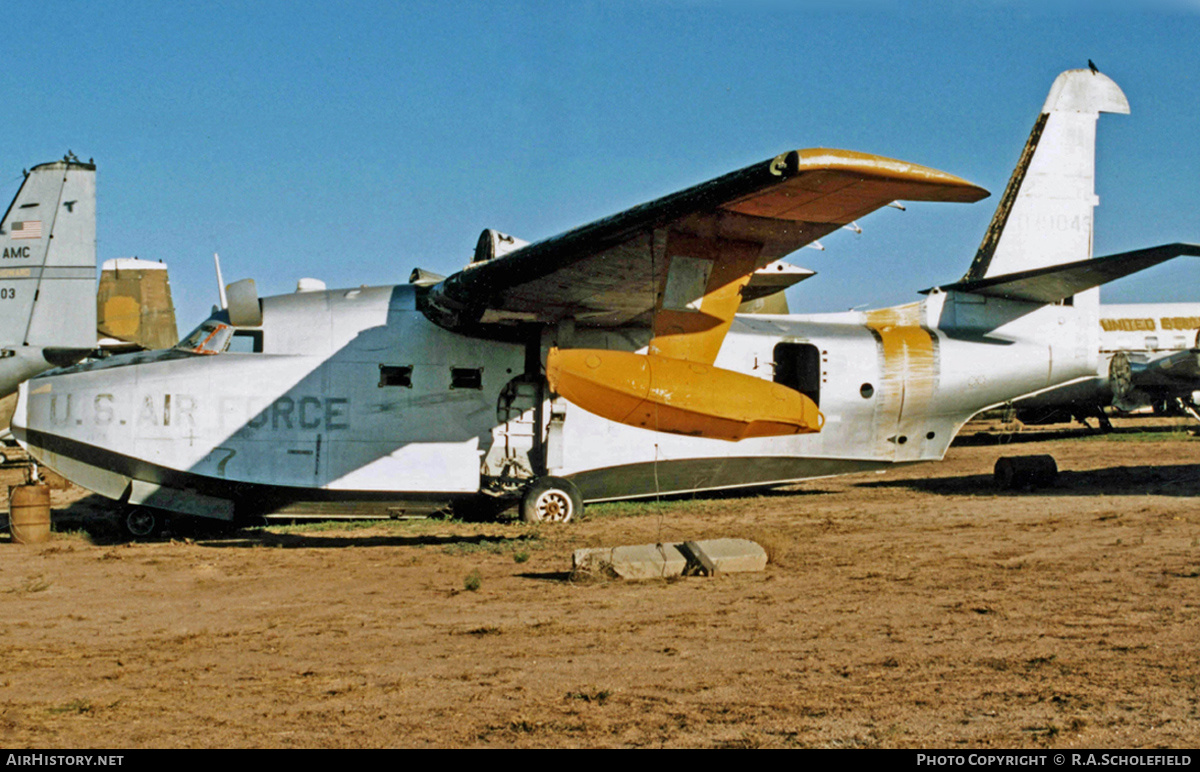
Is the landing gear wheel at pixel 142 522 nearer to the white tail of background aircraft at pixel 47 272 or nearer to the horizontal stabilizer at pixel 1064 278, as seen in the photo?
the white tail of background aircraft at pixel 47 272

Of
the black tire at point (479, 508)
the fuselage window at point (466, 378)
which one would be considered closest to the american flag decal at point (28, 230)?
the fuselage window at point (466, 378)

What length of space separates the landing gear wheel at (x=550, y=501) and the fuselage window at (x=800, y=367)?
3.91 m

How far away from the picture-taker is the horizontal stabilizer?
11.7 metres

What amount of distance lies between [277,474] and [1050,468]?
11.9m

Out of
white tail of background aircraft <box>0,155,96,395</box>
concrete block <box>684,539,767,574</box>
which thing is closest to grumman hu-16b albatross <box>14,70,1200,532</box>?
concrete block <box>684,539,767,574</box>

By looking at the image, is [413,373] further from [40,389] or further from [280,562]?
[40,389]

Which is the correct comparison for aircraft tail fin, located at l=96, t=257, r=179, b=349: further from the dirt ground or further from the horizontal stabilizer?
the horizontal stabilizer

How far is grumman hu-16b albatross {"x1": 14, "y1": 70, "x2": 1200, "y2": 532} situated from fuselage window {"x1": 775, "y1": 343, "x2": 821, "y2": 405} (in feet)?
0.12

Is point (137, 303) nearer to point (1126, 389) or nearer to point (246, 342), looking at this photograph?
point (246, 342)

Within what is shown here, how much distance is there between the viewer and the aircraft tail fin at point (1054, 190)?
48.9 feet

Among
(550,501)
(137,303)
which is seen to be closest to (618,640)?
(550,501)

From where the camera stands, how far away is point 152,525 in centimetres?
1220

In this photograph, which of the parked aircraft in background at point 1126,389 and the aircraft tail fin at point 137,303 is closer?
the parked aircraft in background at point 1126,389

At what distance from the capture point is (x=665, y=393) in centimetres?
938
